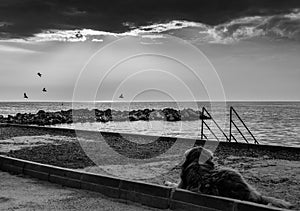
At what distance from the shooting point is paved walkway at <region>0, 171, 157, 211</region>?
22.1 feet

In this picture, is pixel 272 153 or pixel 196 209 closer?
pixel 196 209

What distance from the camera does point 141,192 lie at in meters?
7.19

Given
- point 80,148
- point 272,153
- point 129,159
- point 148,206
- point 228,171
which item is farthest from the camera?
point 80,148

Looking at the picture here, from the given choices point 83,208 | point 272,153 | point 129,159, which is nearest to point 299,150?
point 272,153

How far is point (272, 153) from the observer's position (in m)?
14.1

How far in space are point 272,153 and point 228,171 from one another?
8.29 m

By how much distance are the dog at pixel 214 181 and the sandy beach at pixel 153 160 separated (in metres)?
1.17

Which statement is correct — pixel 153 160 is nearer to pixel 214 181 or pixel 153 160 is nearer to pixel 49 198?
pixel 49 198

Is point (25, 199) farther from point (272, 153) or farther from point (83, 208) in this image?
point (272, 153)

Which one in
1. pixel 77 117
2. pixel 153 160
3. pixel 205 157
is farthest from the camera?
pixel 77 117

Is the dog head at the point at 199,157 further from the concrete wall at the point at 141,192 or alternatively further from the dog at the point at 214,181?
the concrete wall at the point at 141,192

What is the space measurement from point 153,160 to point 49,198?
5600 mm

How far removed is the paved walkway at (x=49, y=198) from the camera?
672cm

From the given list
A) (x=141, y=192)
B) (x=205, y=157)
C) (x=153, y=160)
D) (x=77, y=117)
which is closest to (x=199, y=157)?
(x=205, y=157)
